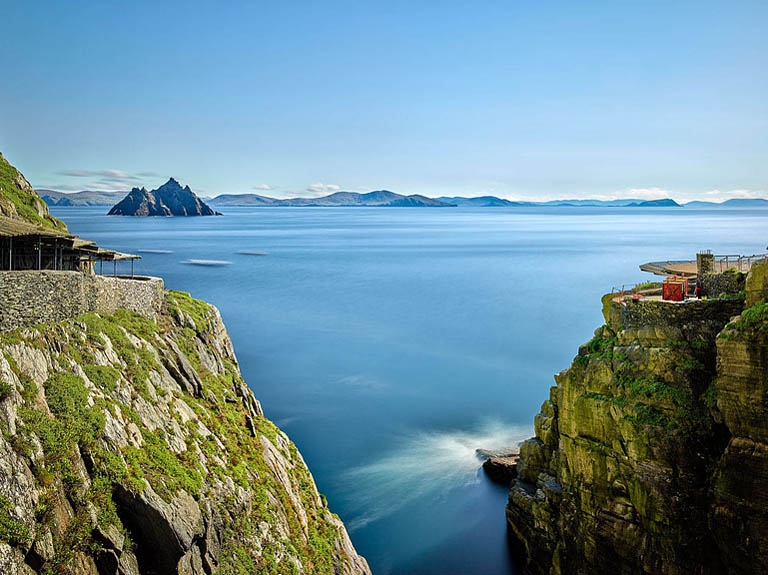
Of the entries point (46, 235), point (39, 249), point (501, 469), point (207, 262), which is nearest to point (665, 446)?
point (501, 469)

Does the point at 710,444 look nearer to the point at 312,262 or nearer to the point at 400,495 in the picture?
the point at 400,495

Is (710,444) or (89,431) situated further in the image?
(710,444)

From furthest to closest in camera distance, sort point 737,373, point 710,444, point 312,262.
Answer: point 312,262
point 710,444
point 737,373

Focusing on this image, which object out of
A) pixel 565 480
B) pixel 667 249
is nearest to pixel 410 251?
pixel 667 249

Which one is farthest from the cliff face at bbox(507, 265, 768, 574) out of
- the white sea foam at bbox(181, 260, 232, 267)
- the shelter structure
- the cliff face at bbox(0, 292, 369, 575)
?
the white sea foam at bbox(181, 260, 232, 267)

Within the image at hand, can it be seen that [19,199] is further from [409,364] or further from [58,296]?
[409,364]

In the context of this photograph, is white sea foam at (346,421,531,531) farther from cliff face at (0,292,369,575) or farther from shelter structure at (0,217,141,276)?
shelter structure at (0,217,141,276)

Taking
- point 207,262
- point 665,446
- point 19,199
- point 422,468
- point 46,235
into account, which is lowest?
point 422,468
